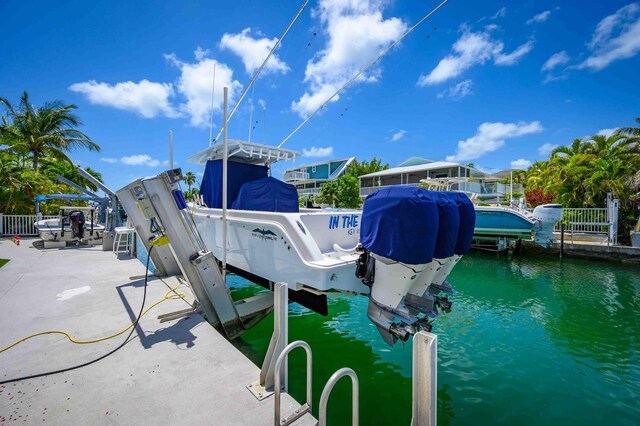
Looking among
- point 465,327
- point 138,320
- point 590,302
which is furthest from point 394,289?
point 590,302

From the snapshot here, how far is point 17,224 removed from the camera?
43.5ft

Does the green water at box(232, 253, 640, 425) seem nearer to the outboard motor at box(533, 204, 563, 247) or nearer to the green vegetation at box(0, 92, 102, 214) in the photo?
the outboard motor at box(533, 204, 563, 247)

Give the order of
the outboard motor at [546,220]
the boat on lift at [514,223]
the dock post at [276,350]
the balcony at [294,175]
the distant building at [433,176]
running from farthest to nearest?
the distant building at [433,176] < the balcony at [294,175] < the boat on lift at [514,223] < the outboard motor at [546,220] < the dock post at [276,350]

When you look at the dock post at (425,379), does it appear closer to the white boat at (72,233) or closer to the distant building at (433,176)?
the white boat at (72,233)

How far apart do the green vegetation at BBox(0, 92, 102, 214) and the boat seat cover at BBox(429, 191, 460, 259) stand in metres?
18.3

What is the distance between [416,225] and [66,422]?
117 inches

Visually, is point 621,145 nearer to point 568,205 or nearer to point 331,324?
point 568,205

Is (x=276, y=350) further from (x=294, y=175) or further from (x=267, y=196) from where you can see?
(x=294, y=175)

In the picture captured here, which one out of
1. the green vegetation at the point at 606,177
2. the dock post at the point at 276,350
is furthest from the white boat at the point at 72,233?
the green vegetation at the point at 606,177

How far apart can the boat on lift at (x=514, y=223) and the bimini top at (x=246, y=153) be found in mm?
7762

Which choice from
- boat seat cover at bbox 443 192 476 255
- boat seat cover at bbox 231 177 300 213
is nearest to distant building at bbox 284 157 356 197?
boat seat cover at bbox 231 177 300 213

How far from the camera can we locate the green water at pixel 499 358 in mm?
3268

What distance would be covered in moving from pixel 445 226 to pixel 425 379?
182 centimetres

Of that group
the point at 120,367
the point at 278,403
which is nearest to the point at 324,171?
the point at 120,367
